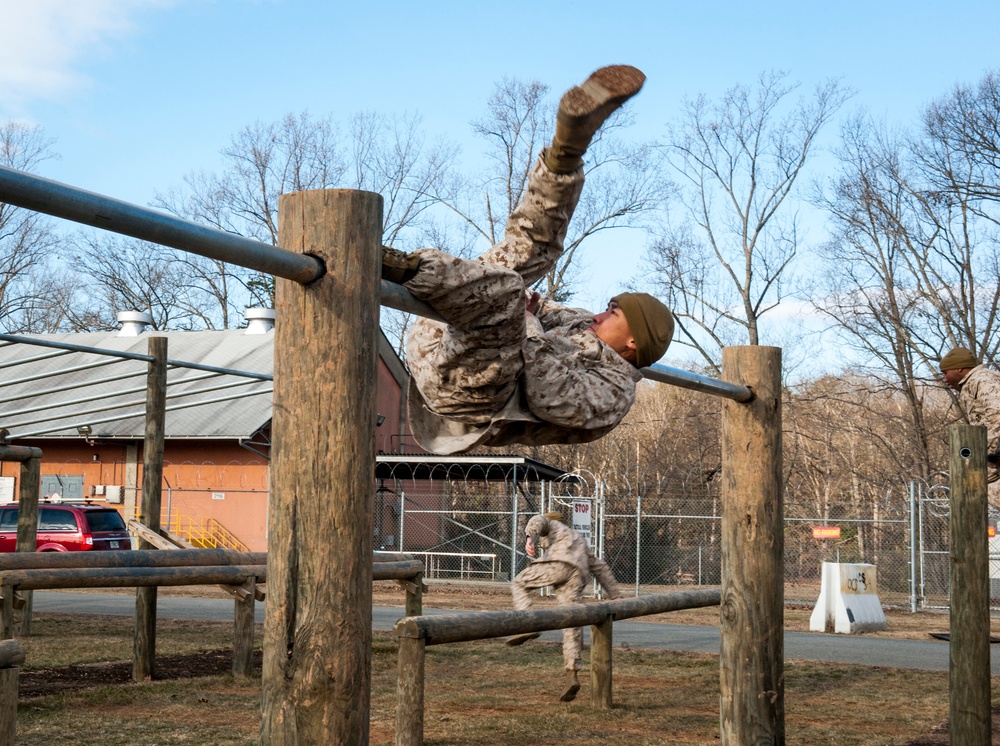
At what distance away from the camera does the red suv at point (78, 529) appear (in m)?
20.5

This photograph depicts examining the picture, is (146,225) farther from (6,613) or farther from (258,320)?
(258,320)

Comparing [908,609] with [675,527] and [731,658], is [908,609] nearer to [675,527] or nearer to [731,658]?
[675,527]

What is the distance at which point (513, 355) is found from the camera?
3213mm

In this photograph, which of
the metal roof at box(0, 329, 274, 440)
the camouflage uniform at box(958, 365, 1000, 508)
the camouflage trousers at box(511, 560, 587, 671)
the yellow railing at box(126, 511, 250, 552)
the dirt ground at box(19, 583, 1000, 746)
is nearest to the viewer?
the camouflage uniform at box(958, 365, 1000, 508)

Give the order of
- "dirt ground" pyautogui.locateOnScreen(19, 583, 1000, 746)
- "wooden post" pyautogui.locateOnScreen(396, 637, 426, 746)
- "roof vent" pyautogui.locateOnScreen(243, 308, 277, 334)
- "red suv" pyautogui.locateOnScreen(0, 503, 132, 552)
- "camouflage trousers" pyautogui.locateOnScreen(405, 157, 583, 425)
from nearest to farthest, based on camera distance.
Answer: "camouflage trousers" pyautogui.locateOnScreen(405, 157, 583, 425)
"wooden post" pyautogui.locateOnScreen(396, 637, 426, 746)
"dirt ground" pyautogui.locateOnScreen(19, 583, 1000, 746)
"red suv" pyautogui.locateOnScreen(0, 503, 132, 552)
"roof vent" pyautogui.locateOnScreen(243, 308, 277, 334)

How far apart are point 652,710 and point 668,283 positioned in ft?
76.2

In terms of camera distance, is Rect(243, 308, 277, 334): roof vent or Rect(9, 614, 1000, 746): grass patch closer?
Rect(9, 614, 1000, 746): grass patch

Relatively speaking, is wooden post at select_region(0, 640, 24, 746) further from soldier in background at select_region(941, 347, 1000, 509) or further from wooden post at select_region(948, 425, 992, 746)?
soldier in background at select_region(941, 347, 1000, 509)

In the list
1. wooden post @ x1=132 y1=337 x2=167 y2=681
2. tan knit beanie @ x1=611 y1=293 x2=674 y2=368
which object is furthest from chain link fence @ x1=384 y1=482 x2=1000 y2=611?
tan knit beanie @ x1=611 y1=293 x2=674 y2=368

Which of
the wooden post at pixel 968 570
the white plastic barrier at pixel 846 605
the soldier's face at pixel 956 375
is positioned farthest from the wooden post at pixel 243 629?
the white plastic barrier at pixel 846 605

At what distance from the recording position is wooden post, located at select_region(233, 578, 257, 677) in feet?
27.3

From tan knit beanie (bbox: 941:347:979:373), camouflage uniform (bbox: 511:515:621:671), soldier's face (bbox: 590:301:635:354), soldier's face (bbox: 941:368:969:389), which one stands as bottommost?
camouflage uniform (bbox: 511:515:621:671)

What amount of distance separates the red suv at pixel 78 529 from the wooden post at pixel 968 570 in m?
17.7

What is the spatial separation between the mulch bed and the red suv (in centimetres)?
1145
